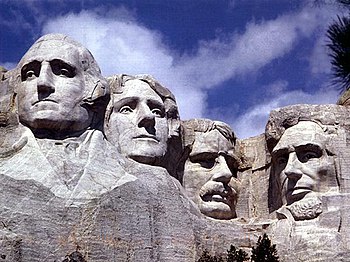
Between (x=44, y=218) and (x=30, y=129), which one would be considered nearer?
(x=44, y=218)

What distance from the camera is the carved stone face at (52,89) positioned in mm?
13180

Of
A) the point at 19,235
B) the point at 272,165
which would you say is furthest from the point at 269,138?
the point at 19,235

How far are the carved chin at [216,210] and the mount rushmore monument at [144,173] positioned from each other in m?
0.02

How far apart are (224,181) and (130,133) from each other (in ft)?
5.25

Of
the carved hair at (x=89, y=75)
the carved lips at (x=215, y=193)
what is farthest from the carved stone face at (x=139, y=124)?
the carved lips at (x=215, y=193)

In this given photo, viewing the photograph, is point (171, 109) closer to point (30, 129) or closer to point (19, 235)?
point (30, 129)

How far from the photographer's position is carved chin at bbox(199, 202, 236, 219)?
571 inches

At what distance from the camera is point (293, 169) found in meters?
14.3

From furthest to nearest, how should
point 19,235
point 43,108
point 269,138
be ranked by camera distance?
1. point 269,138
2. point 43,108
3. point 19,235

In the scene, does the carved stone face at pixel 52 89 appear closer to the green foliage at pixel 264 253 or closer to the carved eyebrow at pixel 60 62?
the carved eyebrow at pixel 60 62

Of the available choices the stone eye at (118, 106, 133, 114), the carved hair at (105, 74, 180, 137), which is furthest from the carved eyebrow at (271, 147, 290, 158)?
the stone eye at (118, 106, 133, 114)

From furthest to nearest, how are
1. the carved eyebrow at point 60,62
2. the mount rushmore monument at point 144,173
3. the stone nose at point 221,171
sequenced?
the stone nose at point 221,171, the carved eyebrow at point 60,62, the mount rushmore monument at point 144,173

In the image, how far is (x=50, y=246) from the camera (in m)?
12.2

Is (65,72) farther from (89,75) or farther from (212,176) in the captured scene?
(212,176)
